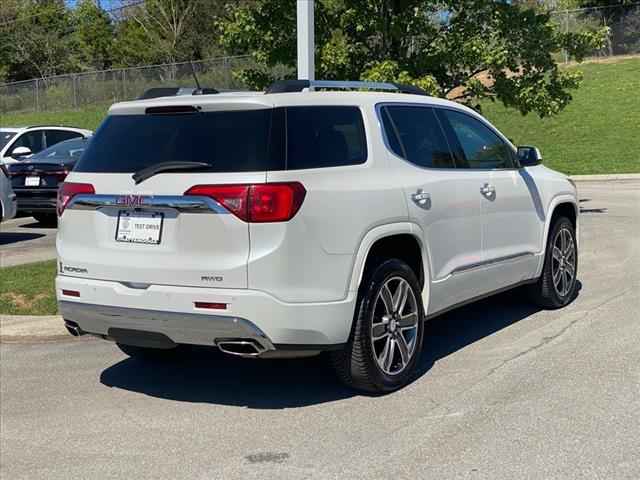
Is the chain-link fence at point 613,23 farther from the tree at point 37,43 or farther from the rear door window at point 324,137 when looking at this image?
the rear door window at point 324,137

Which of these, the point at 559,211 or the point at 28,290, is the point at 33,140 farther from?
the point at 559,211

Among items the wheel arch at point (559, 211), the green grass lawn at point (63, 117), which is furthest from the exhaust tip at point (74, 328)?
the green grass lawn at point (63, 117)

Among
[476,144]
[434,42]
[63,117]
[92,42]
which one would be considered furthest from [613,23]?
[476,144]

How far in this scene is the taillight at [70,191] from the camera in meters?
5.27

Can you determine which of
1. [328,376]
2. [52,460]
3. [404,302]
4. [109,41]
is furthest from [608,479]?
[109,41]

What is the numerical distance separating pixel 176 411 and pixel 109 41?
5661cm

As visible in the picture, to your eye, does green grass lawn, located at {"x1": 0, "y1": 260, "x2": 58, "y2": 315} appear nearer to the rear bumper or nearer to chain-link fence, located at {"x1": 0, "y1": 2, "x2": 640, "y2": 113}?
the rear bumper

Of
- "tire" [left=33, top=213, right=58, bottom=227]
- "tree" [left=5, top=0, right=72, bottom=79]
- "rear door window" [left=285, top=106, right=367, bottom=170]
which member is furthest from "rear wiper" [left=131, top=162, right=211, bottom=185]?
"tree" [left=5, top=0, right=72, bottom=79]

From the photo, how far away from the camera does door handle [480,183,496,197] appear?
6410 millimetres

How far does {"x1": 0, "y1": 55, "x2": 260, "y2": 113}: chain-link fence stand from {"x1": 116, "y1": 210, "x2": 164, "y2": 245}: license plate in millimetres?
32930

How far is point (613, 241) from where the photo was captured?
1144cm

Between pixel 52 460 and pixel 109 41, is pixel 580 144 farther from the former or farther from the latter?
pixel 109 41

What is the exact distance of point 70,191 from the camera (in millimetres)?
5395

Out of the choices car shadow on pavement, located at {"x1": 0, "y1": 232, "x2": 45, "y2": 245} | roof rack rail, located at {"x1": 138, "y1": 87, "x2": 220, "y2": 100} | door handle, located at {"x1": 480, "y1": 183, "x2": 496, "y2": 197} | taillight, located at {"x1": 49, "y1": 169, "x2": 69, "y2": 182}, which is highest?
roof rack rail, located at {"x1": 138, "y1": 87, "x2": 220, "y2": 100}
